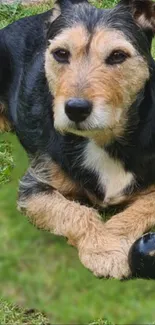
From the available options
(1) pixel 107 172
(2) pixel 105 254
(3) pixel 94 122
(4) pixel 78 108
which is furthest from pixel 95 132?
(2) pixel 105 254

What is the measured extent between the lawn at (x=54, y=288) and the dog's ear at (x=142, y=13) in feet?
5.33

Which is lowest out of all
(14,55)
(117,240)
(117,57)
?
(117,240)

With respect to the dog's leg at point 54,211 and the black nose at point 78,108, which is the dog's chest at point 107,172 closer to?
the dog's leg at point 54,211

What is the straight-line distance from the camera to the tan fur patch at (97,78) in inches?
186

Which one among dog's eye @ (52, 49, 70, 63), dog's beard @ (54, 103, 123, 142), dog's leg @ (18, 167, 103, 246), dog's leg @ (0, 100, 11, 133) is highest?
dog's eye @ (52, 49, 70, 63)

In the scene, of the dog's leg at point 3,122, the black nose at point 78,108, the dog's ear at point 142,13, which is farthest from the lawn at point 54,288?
the dog's ear at point 142,13

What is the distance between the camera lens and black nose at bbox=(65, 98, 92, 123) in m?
4.62

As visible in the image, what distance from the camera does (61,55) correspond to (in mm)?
5039

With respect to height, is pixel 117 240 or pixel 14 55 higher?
pixel 14 55

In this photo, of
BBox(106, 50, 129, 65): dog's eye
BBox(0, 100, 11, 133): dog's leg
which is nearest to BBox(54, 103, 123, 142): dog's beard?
BBox(106, 50, 129, 65): dog's eye

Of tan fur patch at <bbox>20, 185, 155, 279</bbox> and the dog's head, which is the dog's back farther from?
tan fur patch at <bbox>20, 185, 155, 279</bbox>

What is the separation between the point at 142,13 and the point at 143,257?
171cm

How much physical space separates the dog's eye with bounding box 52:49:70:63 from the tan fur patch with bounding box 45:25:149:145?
31 millimetres

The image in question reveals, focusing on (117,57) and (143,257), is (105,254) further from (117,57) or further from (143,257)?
(117,57)
